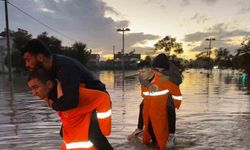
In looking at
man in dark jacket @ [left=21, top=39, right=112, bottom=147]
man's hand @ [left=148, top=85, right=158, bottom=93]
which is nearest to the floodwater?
man's hand @ [left=148, top=85, right=158, bottom=93]

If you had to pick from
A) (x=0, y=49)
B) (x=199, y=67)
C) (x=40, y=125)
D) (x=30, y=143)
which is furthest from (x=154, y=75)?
(x=199, y=67)

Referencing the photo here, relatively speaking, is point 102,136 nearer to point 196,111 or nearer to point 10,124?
point 10,124

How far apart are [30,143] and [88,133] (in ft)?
15.9

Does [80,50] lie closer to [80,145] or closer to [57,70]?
[80,145]

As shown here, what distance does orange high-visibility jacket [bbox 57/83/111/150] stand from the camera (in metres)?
4.26

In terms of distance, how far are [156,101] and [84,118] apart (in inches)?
147

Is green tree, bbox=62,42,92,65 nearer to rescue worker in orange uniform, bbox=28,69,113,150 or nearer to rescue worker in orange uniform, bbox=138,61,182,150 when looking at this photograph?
rescue worker in orange uniform, bbox=138,61,182,150

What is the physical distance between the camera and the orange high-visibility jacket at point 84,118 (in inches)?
168

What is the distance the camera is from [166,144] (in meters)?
8.00

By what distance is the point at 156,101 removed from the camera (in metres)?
7.88

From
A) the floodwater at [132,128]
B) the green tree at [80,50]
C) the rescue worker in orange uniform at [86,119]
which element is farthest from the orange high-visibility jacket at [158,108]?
the green tree at [80,50]

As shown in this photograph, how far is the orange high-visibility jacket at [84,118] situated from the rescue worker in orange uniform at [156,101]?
3.51m

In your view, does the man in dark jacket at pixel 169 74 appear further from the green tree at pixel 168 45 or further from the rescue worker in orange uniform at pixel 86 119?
the green tree at pixel 168 45

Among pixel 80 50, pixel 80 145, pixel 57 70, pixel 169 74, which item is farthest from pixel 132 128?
pixel 80 50
